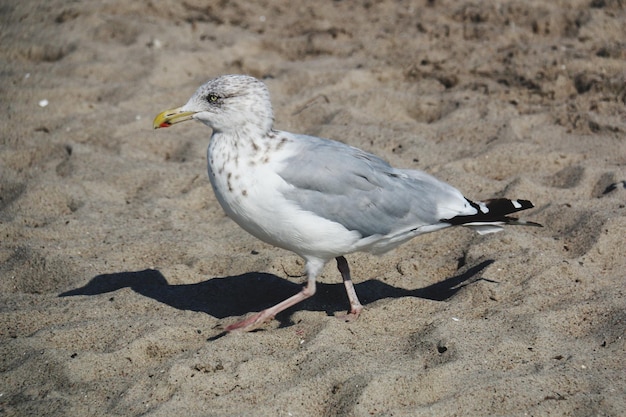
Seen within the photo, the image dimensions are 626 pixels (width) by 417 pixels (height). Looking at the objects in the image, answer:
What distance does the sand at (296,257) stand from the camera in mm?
3607

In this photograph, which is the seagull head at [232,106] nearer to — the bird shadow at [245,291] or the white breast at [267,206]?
the white breast at [267,206]

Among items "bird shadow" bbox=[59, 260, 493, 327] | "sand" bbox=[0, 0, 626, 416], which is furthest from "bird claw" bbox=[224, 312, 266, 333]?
"bird shadow" bbox=[59, 260, 493, 327]

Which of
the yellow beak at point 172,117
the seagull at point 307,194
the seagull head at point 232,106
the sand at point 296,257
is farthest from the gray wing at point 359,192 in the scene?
the yellow beak at point 172,117

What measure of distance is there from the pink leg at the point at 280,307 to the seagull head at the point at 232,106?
0.77 metres

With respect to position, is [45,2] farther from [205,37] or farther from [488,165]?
[488,165]

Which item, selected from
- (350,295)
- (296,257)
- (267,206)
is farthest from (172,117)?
(350,295)

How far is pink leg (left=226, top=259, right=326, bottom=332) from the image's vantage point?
418cm

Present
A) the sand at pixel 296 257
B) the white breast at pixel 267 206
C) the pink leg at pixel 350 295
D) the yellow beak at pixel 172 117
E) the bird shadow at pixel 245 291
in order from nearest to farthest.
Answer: the sand at pixel 296 257, the white breast at pixel 267 206, the pink leg at pixel 350 295, the yellow beak at pixel 172 117, the bird shadow at pixel 245 291

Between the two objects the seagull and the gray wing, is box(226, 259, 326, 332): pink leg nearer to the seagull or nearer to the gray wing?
the seagull

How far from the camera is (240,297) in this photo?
15.2ft

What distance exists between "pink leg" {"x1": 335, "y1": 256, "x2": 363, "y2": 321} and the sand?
0.10 m

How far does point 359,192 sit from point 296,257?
2.84 ft

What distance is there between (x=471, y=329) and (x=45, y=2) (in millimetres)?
6294

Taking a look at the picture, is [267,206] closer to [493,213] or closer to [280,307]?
[280,307]
